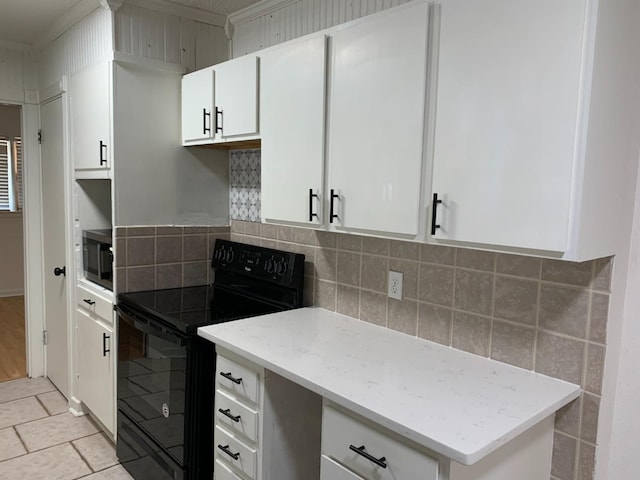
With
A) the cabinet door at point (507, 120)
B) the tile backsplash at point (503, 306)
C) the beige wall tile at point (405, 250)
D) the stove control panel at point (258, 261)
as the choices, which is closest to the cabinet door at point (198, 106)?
the stove control panel at point (258, 261)

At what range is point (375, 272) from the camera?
208 cm

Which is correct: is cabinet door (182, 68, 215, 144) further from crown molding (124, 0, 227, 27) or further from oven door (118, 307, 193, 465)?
oven door (118, 307, 193, 465)

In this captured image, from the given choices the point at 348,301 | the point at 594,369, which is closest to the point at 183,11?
the point at 348,301

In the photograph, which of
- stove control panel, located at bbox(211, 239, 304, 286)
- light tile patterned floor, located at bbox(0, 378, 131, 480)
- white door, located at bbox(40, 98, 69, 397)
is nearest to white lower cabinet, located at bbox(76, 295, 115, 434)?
light tile patterned floor, located at bbox(0, 378, 131, 480)

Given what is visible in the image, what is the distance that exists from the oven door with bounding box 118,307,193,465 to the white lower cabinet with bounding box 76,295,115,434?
6.9 inches

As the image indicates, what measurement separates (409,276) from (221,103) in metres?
1.19

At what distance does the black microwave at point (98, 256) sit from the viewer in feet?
8.61

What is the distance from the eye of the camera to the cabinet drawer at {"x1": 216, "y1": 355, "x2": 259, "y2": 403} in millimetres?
1752

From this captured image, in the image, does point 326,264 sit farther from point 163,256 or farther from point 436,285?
point 163,256

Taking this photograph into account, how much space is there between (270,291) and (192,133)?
0.90 m

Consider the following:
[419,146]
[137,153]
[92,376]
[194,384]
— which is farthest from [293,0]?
[92,376]

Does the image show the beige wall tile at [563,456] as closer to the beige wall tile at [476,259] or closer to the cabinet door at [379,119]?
the beige wall tile at [476,259]

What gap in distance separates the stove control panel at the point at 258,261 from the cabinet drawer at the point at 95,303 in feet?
1.91

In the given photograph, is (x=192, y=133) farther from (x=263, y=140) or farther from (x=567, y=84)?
(x=567, y=84)
